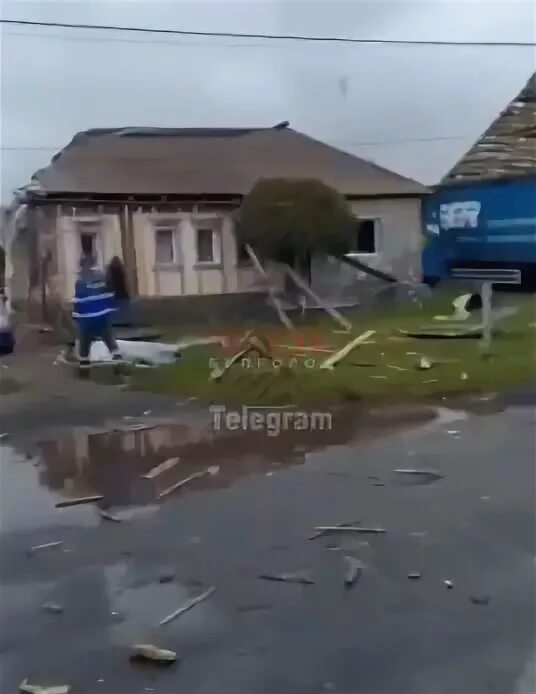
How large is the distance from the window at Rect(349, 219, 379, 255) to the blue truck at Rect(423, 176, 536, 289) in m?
0.12

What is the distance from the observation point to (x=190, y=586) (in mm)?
1523

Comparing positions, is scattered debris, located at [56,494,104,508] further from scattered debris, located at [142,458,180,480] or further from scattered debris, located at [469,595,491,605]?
scattered debris, located at [469,595,491,605]

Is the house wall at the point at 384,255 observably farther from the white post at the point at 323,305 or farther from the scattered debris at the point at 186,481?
the scattered debris at the point at 186,481

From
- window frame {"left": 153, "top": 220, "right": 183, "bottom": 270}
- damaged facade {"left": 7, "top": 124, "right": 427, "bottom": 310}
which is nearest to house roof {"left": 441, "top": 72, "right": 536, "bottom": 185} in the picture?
damaged facade {"left": 7, "top": 124, "right": 427, "bottom": 310}

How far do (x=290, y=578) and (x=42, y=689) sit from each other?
50 cm

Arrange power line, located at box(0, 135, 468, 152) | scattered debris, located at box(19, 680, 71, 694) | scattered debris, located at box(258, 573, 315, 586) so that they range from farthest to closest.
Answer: power line, located at box(0, 135, 468, 152), scattered debris, located at box(258, 573, 315, 586), scattered debris, located at box(19, 680, 71, 694)

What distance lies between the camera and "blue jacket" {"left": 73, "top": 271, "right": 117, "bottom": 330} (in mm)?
1657

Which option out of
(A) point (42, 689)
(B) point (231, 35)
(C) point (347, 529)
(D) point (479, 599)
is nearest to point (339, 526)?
(C) point (347, 529)

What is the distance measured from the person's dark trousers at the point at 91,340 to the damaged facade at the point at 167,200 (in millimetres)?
84

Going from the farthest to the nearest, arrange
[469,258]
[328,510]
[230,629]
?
[469,258] < [328,510] < [230,629]

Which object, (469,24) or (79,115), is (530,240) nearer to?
Result: (469,24)

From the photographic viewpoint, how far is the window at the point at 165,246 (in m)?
1.66

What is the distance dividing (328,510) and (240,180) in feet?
2.39

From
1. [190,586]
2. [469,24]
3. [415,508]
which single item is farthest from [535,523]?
[469,24]
